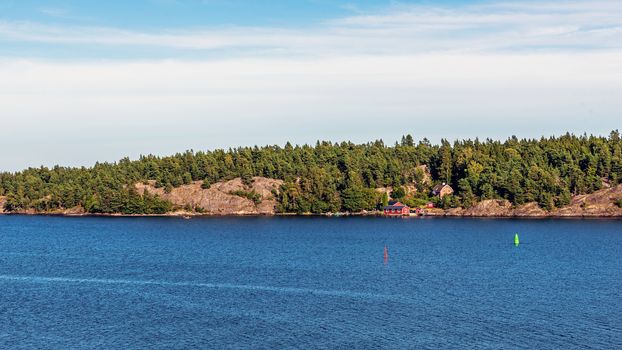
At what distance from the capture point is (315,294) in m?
89.4

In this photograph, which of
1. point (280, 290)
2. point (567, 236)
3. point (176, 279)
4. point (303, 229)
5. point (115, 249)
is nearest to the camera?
point (280, 290)

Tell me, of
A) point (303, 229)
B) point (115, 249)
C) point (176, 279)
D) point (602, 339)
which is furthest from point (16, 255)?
point (602, 339)

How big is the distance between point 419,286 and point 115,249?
7369 cm

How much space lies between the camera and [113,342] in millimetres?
68188

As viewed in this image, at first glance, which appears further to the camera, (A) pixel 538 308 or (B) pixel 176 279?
(B) pixel 176 279

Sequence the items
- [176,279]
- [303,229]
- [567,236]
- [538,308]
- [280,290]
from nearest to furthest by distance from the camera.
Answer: [538,308] < [280,290] < [176,279] < [567,236] < [303,229]

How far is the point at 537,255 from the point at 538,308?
2037 inches

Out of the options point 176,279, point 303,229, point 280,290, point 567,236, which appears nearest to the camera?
point 280,290

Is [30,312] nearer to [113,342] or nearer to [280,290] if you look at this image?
[113,342]

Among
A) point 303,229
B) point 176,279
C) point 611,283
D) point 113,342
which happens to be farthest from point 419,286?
point 303,229

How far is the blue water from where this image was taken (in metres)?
69.0

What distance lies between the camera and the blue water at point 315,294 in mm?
69000

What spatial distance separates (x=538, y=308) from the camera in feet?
263

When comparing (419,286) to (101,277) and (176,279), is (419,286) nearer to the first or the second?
(176,279)
